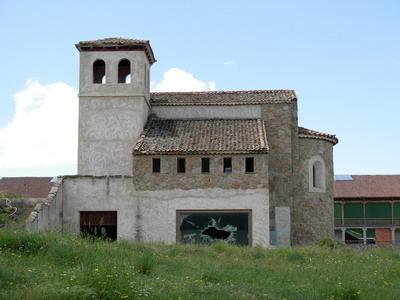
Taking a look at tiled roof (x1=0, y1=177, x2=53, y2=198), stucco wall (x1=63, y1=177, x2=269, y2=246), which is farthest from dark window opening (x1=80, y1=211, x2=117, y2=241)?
tiled roof (x1=0, y1=177, x2=53, y2=198)

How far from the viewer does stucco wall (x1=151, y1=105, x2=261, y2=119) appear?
34.8 metres

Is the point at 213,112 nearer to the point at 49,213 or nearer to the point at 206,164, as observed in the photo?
the point at 206,164

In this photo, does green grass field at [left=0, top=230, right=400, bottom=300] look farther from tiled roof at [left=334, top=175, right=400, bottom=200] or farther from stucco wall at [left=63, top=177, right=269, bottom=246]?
tiled roof at [left=334, top=175, right=400, bottom=200]

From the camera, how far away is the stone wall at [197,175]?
1204 inches

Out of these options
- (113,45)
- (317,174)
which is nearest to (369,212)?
(317,174)

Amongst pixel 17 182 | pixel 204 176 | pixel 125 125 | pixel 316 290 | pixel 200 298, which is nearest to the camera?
pixel 200 298

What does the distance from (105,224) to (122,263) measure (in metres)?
15.7

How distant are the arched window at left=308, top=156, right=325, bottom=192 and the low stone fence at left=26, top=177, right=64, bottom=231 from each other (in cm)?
1349

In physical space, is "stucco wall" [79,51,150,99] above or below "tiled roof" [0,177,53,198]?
above

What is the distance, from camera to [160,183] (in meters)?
31.0

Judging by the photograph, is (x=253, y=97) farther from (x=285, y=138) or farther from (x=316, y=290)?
(x=316, y=290)

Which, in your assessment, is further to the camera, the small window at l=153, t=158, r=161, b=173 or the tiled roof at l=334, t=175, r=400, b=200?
the tiled roof at l=334, t=175, r=400, b=200

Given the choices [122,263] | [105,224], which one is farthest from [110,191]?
[122,263]

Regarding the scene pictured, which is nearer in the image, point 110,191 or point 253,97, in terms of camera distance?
point 110,191
